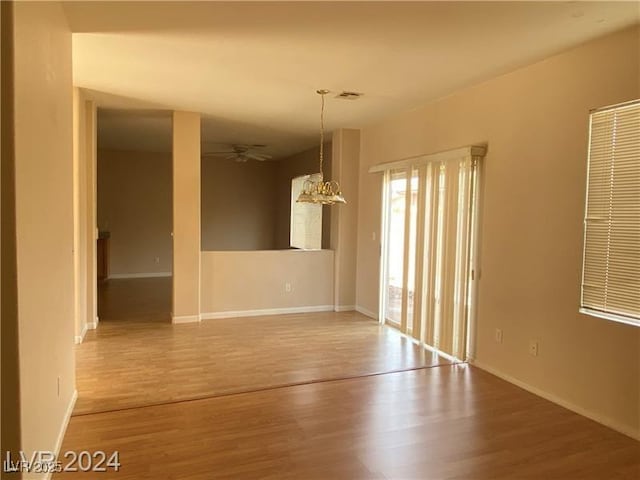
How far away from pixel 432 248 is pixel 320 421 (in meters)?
2.34

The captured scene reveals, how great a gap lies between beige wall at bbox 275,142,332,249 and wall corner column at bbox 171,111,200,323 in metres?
2.68

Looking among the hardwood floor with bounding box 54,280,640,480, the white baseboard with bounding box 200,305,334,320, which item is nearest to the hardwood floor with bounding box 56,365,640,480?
the hardwood floor with bounding box 54,280,640,480

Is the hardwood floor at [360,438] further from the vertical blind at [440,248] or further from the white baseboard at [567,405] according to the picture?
the vertical blind at [440,248]

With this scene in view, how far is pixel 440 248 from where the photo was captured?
181 inches

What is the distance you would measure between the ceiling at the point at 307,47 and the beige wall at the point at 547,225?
23cm

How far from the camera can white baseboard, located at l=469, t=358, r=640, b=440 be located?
2902 mm

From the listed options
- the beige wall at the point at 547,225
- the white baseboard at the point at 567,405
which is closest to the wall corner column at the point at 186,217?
the beige wall at the point at 547,225

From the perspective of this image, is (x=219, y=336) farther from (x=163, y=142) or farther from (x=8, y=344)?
(x=163, y=142)

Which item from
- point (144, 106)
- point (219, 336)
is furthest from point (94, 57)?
point (219, 336)

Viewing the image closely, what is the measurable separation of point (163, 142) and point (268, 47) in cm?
548

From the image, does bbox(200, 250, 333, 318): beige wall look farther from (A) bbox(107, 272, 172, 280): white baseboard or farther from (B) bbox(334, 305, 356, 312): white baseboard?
(A) bbox(107, 272, 172, 280): white baseboard

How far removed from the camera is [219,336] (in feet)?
16.6

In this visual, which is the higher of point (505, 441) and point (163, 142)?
point (163, 142)

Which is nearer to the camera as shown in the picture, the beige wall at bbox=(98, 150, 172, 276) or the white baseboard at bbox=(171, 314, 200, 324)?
the white baseboard at bbox=(171, 314, 200, 324)
